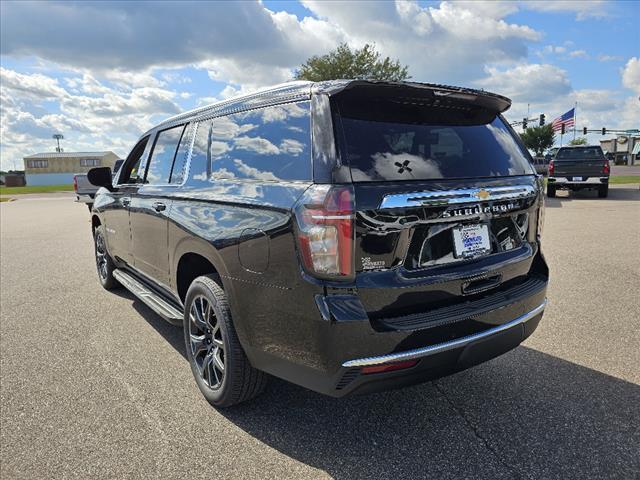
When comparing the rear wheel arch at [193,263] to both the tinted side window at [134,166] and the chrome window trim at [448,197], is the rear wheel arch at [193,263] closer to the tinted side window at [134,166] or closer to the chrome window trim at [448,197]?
the chrome window trim at [448,197]

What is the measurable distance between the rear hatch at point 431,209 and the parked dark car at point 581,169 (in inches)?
613

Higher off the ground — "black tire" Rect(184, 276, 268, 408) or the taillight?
the taillight

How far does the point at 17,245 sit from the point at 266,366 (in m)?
9.48

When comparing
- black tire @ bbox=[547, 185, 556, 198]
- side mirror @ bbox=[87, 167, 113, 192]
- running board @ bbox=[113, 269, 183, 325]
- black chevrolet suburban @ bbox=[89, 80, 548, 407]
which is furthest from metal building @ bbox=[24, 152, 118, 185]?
black chevrolet suburban @ bbox=[89, 80, 548, 407]

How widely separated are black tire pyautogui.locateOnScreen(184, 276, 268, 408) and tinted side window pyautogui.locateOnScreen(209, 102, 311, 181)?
75 centimetres

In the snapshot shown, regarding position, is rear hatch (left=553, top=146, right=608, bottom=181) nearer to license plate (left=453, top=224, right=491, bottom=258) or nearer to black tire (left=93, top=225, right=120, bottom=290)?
black tire (left=93, top=225, right=120, bottom=290)

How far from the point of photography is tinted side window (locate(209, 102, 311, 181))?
7.95 ft

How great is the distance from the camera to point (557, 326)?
167 inches

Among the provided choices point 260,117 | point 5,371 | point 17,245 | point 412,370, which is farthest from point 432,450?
point 17,245

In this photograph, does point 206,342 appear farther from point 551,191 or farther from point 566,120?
point 566,120

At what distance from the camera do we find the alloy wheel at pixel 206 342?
2963mm

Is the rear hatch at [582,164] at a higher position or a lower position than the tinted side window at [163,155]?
lower

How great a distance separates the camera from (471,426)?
8.91 ft

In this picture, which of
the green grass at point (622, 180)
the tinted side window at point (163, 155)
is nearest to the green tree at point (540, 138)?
the green grass at point (622, 180)
